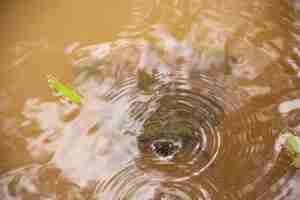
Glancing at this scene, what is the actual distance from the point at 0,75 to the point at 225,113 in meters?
0.70

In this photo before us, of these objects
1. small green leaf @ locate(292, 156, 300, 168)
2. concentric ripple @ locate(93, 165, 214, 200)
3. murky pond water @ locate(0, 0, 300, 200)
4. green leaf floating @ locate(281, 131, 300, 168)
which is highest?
murky pond water @ locate(0, 0, 300, 200)

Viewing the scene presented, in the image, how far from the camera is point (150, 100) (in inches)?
54.9

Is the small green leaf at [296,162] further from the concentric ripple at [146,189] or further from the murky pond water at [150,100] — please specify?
the concentric ripple at [146,189]

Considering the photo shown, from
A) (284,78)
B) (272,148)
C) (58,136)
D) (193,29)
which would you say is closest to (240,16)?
(193,29)

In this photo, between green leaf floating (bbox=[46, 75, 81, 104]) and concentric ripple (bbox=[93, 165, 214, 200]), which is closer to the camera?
concentric ripple (bbox=[93, 165, 214, 200])

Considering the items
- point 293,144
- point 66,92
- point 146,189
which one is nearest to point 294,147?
point 293,144

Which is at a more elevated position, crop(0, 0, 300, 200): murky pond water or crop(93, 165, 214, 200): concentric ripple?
crop(0, 0, 300, 200): murky pond water

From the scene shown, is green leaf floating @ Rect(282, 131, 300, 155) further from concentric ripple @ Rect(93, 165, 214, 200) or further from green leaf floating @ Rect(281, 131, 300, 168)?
concentric ripple @ Rect(93, 165, 214, 200)

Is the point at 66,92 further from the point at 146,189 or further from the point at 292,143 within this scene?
the point at 292,143

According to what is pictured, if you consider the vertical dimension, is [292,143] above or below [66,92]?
below

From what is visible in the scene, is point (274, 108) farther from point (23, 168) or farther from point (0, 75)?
point (0, 75)

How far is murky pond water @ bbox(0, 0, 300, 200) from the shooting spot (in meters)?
1.24

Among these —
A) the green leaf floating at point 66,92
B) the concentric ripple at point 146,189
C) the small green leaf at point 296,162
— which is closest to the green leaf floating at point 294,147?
the small green leaf at point 296,162

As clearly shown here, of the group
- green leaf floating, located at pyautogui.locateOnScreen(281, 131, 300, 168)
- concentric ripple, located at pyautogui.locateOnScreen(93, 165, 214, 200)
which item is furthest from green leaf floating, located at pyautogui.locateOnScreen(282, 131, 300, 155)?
concentric ripple, located at pyautogui.locateOnScreen(93, 165, 214, 200)
